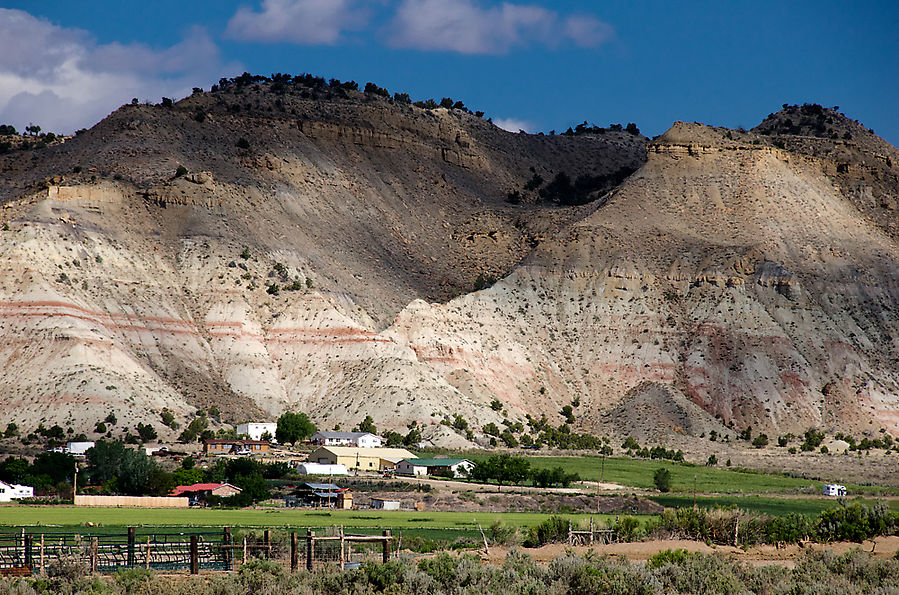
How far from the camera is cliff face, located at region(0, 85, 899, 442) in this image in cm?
9819

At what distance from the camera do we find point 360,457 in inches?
3391

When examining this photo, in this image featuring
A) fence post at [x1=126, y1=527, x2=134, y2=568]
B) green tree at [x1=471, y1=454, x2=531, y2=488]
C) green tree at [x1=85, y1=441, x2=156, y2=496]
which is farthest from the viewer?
green tree at [x1=471, y1=454, x2=531, y2=488]

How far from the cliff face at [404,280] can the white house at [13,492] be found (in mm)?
12312

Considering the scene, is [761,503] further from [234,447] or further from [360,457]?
[234,447]

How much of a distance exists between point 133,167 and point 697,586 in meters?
91.5

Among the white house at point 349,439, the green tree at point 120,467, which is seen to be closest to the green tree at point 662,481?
the white house at point 349,439

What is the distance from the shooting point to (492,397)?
10550 centimetres

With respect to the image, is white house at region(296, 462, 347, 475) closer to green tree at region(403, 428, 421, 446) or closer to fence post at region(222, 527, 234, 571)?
green tree at region(403, 428, 421, 446)

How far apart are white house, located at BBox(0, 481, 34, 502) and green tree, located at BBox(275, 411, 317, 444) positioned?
22966mm

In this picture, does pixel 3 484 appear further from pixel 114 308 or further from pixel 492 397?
pixel 492 397

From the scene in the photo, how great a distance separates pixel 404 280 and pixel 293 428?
3006 cm

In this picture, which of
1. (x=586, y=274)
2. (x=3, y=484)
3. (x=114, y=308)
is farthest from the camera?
(x=586, y=274)

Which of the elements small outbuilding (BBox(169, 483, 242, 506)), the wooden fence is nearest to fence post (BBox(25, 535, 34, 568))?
the wooden fence

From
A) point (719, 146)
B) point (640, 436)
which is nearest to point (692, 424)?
point (640, 436)
